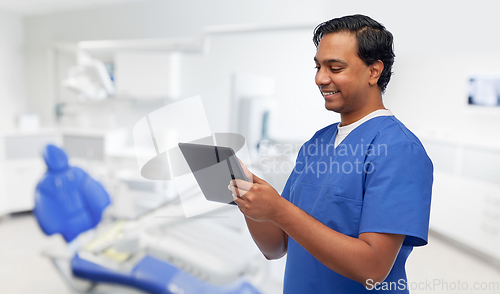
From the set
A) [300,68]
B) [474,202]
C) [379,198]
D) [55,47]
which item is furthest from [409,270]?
[55,47]

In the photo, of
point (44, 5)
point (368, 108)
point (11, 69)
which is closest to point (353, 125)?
point (368, 108)

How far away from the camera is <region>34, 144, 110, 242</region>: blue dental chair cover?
1.82m

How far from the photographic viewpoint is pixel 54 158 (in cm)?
197

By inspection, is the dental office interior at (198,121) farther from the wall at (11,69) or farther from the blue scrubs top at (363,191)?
the blue scrubs top at (363,191)

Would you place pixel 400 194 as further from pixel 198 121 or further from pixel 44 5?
pixel 44 5

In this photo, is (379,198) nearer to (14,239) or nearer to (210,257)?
(210,257)

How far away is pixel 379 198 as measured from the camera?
0.61 meters

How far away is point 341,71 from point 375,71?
73 millimetres

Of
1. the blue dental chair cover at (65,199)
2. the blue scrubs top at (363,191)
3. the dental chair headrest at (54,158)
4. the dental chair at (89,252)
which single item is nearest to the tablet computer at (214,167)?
the blue scrubs top at (363,191)

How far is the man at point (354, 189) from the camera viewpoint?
0.58m

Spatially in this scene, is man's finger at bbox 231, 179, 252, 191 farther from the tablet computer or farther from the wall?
the wall

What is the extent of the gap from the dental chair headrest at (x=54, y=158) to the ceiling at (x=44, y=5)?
201 centimetres

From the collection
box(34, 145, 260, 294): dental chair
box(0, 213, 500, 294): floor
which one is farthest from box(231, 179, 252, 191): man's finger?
box(34, 145, 260, 294): dental chair

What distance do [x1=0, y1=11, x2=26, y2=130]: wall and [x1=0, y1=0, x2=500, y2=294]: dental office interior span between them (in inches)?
0.5
